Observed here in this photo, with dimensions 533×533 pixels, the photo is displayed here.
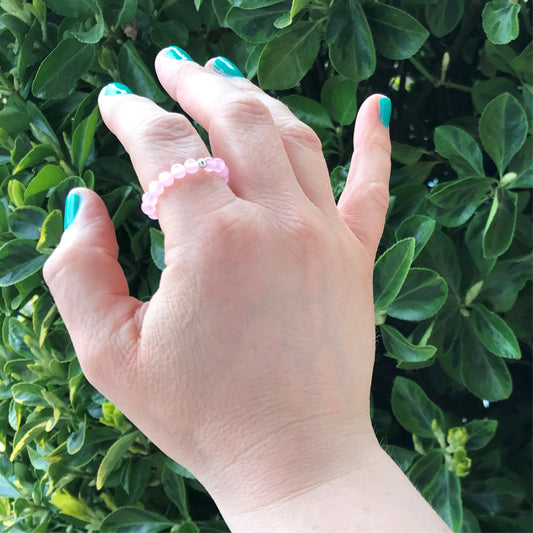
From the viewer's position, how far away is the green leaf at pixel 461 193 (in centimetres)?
81

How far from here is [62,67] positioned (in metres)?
0.80

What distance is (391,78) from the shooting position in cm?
98

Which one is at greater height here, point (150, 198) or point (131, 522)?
point (150, 198)

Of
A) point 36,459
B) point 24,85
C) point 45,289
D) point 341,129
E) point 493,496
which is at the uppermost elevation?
point 24,85

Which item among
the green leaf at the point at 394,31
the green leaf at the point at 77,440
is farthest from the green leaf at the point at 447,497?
the green leaf at the point at 394,31

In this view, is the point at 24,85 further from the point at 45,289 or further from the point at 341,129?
the point at 341,129

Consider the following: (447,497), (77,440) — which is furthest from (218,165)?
(447,497)

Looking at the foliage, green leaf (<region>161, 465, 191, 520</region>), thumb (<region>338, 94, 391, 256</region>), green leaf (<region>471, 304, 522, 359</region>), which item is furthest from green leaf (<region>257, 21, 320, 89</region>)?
green leaf (<region>161, 465, 191, 520</region>)

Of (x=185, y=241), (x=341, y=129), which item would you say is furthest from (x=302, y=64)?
(x=185, y=241)

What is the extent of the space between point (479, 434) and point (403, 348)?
0.22 meters

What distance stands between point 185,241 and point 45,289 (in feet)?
1.13

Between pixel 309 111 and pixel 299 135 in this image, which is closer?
pixel 299 135

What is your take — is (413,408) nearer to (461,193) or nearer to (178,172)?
(461,193)

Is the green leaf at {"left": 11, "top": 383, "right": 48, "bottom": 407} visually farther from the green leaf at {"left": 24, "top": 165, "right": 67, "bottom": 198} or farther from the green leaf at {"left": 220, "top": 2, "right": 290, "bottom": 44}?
the green leaf at {"left": 220, "top": 2, "right": 290, "bottom": 44}
